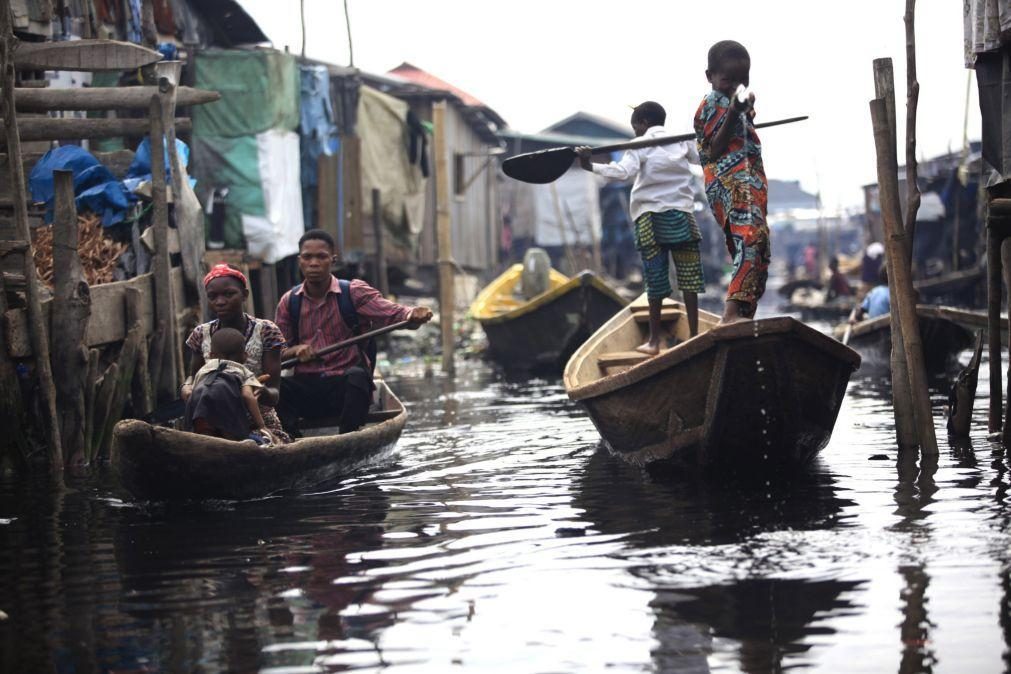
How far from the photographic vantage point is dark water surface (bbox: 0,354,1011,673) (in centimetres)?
387

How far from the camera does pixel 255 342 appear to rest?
6.92 metres

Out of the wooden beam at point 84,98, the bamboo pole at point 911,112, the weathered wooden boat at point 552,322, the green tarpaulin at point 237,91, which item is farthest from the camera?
the weathered wooden boat at point 552,322

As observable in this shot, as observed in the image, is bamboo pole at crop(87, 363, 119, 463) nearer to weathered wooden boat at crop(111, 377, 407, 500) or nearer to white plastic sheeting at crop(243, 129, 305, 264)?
weathered wooden boat at crop(111, 377, 407, 500)

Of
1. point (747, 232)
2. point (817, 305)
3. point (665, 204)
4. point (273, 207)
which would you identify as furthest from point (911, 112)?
point (817, 305)

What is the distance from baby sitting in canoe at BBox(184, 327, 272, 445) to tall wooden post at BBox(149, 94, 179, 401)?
2329 mm

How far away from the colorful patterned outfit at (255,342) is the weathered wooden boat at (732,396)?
1650mm

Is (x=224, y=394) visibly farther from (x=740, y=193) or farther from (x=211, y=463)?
(x=740, y=193)

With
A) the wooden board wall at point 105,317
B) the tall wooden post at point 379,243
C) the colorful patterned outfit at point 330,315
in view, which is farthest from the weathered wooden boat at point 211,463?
the tall wooden post at point 379,243

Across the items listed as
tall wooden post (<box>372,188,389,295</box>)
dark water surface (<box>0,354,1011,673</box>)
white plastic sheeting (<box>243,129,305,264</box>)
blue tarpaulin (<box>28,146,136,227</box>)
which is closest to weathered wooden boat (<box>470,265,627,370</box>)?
tall wooden post (<box>372,188,389,295</box>)

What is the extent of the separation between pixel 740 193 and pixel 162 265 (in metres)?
3.91

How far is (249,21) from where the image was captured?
619 inches

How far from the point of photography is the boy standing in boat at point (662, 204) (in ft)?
25.7

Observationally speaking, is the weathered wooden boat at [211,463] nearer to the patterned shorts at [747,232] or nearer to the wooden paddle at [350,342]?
the wooden paddle at [350,342]

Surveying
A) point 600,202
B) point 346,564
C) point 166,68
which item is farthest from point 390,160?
point 600,202
